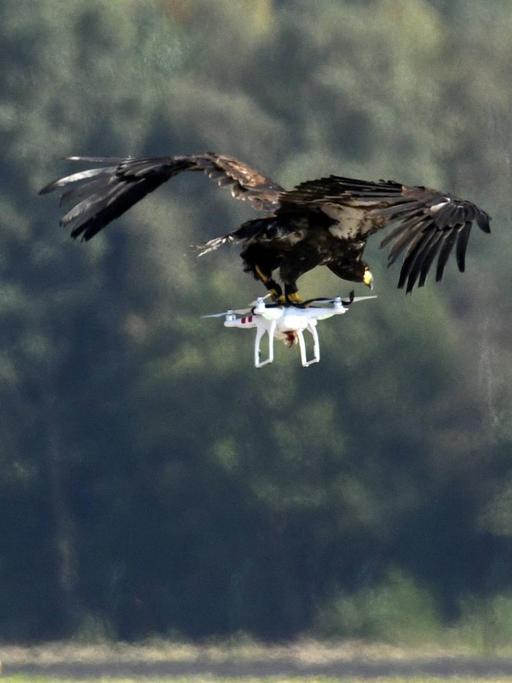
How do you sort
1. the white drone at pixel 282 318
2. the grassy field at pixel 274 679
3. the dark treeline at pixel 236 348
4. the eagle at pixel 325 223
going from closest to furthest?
the white drone at pixel 282 318 → the eagle at pixel 325 223 → the grassy field at pixel 274 679 → the dark treeline at pixel 236 348

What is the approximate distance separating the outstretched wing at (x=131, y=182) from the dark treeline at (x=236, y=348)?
9621mm

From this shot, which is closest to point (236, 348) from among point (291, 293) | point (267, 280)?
point (267, 280)

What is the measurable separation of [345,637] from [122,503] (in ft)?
13.5

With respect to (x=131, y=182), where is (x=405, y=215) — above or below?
below

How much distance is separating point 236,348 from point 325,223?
1125 centimetres

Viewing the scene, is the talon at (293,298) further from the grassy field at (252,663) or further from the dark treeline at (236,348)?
the dark treeline at (236,348)

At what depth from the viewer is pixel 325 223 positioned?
1416 cm

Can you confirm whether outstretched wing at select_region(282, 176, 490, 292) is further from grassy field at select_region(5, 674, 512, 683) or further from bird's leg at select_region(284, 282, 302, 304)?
grassy field at select_region(5, 674, 512, 683)

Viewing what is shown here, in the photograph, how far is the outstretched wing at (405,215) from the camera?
1358cm

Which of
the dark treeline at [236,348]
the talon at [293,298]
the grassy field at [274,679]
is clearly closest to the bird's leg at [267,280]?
the talon at [293,298]

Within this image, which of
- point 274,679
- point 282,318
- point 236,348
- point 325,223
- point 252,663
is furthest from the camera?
point 236,348

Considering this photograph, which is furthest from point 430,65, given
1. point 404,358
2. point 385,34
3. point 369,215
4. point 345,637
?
point 369,215

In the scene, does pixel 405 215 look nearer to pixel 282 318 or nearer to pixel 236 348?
pixel 282 318

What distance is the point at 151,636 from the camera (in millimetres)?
22516
